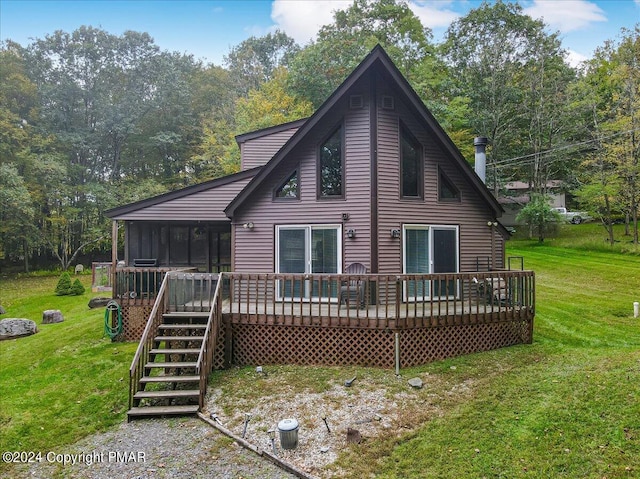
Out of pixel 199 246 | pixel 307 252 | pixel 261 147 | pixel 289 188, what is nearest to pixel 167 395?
pixel 307 252

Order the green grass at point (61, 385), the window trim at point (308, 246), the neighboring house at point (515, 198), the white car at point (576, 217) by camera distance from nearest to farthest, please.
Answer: the green grass at point (61, 385) → the window trim at point (308, 246) → the neighboring house at point (515, 198) → the white car at point (576, 217)

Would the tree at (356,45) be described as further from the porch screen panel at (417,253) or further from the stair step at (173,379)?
the stair step at (173,379)

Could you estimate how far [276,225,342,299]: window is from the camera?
895 centimetres

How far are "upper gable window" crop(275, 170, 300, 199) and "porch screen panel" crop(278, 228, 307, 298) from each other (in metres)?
0.89

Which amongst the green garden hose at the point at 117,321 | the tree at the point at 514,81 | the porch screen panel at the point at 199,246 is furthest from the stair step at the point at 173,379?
the tree at the point at 514,81

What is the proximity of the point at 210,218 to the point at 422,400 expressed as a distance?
25.6ft

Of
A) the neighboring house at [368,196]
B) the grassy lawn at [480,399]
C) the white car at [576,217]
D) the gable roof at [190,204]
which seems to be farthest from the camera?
the white car at [576,217]

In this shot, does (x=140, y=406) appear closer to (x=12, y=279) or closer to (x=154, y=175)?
(x=12, y=279)

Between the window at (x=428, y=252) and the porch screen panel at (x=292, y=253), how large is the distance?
2.57 m

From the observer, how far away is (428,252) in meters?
9.34

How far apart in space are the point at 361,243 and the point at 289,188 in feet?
7.75

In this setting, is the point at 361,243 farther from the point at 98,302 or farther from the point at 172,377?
the point at 98,302

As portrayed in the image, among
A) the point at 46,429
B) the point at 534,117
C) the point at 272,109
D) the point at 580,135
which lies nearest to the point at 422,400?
the point at 46,429

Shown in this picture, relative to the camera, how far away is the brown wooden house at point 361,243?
7414 millimetres
